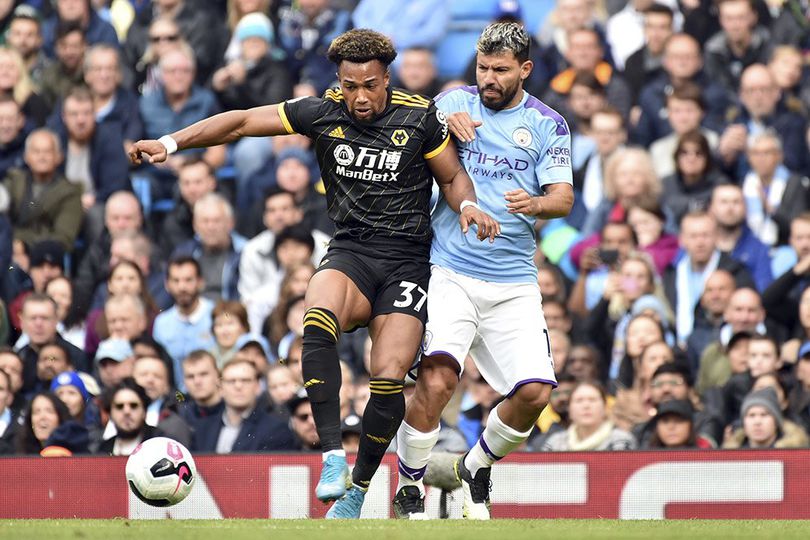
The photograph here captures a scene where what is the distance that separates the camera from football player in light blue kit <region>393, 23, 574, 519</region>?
963 cm

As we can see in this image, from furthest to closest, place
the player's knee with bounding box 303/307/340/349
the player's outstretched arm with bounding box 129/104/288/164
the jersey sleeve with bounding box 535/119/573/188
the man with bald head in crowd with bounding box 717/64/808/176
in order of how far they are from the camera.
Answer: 1. the man with bald head in crowd with bounding box 717/64/808/176
2. the jersey sleeve with bounding box 535/119/573/188
3. the player's outstretched arm with bounding box 129/104/288/164
4. the player's knee with bounding box 303/307/340/349

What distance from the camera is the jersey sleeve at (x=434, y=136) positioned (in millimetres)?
9562

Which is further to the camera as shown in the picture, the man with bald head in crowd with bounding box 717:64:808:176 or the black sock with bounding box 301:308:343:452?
the man with bald head in crowd with bounding box 717:64:808:176

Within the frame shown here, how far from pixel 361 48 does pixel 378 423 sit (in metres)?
2.10

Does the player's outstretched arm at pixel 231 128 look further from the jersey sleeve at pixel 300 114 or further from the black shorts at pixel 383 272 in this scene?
the black shorts at pixel 383 272

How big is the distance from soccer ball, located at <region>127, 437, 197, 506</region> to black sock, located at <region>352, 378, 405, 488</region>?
1013mm

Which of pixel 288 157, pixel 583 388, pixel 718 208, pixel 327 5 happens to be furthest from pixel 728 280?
pixel 327 5

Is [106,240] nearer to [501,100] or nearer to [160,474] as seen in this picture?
[160,474]

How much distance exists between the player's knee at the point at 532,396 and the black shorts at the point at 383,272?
2.35 feet

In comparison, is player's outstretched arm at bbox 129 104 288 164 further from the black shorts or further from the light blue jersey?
the light blue jersey

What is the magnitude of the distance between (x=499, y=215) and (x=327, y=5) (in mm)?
7697

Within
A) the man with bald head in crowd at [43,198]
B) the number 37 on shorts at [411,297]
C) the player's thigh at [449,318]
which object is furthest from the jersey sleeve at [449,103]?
the man with bald head in crowd at [43,198]

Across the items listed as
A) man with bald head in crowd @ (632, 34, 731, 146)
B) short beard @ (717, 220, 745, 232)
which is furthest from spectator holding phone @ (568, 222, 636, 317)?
man with bald head in crowd @ (632, 34, 731, 146)

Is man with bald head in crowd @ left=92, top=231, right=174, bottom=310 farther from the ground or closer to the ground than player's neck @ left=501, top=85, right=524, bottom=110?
closer to the ground
